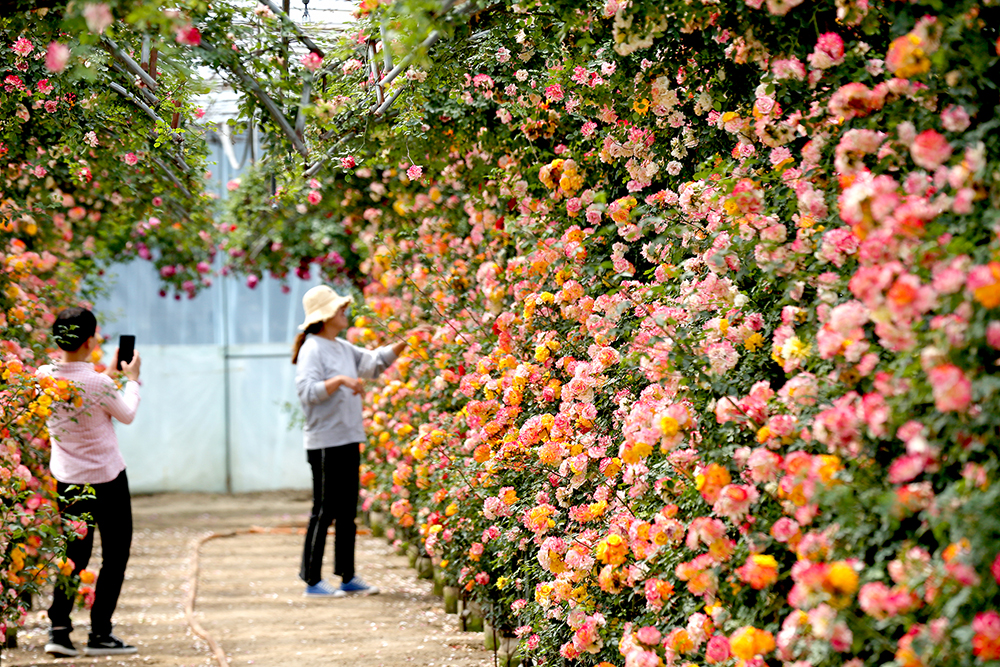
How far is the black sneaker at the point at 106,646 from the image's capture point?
347 centimetres

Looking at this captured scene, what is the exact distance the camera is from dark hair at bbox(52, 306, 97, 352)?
3.30 meters

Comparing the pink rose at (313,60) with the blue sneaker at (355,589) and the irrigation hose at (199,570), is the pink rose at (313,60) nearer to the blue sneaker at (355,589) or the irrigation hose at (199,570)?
the irrigation hose at (199,570)

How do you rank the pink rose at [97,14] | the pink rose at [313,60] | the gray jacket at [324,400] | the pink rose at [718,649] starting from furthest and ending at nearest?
the gray jacket at [324,400]
the pink rose at [313,60]
the pink rose at [718,649]
the pink rose at [97,14]

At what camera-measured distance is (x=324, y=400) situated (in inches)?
165

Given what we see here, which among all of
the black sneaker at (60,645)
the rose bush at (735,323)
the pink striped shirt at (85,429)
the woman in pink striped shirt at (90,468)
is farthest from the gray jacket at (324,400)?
the black sneaker at (60,645)

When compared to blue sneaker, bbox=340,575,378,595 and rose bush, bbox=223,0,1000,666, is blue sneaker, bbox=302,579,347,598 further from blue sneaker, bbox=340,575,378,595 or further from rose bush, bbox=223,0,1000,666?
rose bush, bbox=223,0,1000,666

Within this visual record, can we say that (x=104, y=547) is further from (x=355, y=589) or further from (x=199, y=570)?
(x=199, y=570)

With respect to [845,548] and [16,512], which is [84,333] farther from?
[845,548]

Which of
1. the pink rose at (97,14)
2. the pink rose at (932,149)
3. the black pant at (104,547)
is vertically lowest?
the black pant at (104,547)

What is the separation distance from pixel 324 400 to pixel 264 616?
0.94 meters

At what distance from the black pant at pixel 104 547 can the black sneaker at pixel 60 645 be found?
3 cm

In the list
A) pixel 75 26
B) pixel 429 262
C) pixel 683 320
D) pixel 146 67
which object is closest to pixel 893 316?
pixel 683 320

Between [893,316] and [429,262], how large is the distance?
2862 mm

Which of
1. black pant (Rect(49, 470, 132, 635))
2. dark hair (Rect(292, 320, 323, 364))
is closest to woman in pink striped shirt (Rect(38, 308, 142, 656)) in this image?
black pant (Rect(49, 470, 132, 635))
